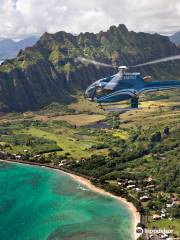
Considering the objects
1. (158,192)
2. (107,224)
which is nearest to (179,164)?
(158,192)

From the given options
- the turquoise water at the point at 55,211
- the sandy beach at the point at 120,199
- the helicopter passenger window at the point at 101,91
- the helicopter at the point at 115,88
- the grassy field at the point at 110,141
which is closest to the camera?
the helicopter at the point at 115,88

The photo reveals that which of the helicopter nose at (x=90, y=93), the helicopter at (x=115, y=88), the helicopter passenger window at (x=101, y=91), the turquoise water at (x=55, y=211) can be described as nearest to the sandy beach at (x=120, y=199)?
the turquoise water at (x=55, y=211)

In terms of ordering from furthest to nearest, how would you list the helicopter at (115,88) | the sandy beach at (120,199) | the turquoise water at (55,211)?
1. the sandy beach at (120,199)
2. the turquoise water at (55,211)
3. the helicopter at (115,88)

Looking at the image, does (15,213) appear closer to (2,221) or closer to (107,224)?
(2,221)

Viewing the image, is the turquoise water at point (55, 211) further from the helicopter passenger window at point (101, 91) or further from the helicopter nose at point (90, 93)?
the helicopter passenger window at point (101, 91)

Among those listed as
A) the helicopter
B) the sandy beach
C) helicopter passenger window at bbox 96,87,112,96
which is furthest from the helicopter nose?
the sandy beach

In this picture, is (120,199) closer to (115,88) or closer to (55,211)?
(55,211)

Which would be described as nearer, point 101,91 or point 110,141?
point 101,91

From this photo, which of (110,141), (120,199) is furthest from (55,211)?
(110,141)
